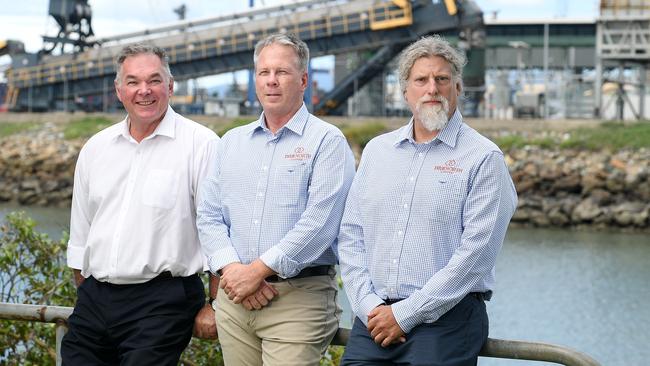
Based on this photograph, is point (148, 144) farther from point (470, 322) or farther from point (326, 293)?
point (470, 322)

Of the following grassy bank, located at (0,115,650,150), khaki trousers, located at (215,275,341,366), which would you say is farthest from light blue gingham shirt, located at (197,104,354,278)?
grassy bank, located at (0,115,650,150)

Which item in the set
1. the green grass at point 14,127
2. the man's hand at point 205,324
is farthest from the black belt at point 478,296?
the green grass at point 14,127

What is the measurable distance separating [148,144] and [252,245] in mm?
706

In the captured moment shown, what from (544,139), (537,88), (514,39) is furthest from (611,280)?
(514,39)

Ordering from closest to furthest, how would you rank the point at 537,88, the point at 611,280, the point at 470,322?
the point at 470,322, the point at 611,280, the point at 537,88

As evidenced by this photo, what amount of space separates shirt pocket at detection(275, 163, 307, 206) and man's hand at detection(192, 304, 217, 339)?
1.94 ft

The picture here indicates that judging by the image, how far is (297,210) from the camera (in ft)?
13.8

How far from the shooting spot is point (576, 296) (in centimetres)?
1812

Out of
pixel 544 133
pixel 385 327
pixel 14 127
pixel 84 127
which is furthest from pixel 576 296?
pixel 14 127

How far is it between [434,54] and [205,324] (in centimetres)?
146

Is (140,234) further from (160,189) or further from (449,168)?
(449,168)

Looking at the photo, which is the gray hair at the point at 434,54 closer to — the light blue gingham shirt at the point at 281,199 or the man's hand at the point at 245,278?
the light blue gingham shirt at the point at 281,199

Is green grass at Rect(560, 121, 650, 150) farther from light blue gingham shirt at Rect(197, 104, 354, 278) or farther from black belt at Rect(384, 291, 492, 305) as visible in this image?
black belt at Rect(384, 291, 492, 305)

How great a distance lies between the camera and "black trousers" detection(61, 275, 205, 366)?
14.0 feet
